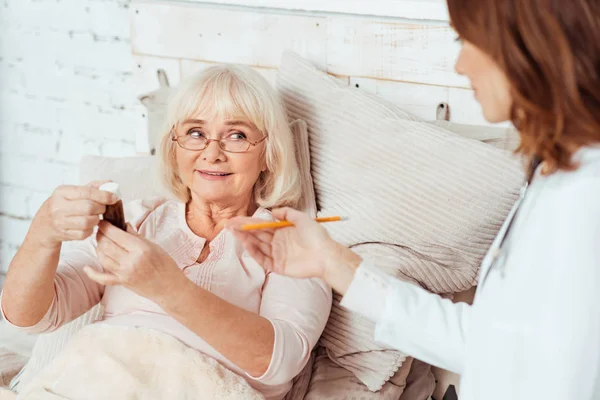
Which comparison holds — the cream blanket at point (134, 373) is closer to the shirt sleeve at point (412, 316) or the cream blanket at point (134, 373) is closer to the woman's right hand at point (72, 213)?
the woman's right hand at point (72, 213)

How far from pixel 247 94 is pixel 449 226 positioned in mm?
518

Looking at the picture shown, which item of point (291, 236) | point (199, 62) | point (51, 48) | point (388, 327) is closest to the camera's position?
point (388, 327)

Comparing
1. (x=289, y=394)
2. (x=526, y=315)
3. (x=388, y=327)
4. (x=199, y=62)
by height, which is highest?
(x=199, y=62)

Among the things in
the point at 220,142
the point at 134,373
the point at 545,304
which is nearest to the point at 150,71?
the point at 220,142

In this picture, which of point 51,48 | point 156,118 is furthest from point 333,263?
point 51,48

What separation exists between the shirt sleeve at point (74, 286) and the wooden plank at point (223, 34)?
2.00 feet

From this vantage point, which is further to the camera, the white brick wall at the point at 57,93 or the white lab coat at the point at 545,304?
the white brick wall at the point at 57,93

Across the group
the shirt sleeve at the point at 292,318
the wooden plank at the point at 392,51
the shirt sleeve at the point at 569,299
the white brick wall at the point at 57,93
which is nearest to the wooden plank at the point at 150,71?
the white brick wall at the point at 57,93

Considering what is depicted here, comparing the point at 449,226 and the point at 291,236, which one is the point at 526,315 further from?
the point at 449,226

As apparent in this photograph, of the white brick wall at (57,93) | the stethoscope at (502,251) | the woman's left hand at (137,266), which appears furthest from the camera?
the white brick wall at (57,93)

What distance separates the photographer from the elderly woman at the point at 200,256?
1394 millimetres

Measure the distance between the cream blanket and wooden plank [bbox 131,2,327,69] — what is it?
88 centimetres

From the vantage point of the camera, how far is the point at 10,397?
62.5 inches

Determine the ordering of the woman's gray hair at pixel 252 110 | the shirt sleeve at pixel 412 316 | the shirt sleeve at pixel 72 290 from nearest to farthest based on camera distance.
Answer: the shirt sleeve at pixel 412 316, the shirt sleeve at pixel 72 290, the woman's gray hair at pixel 252 110
